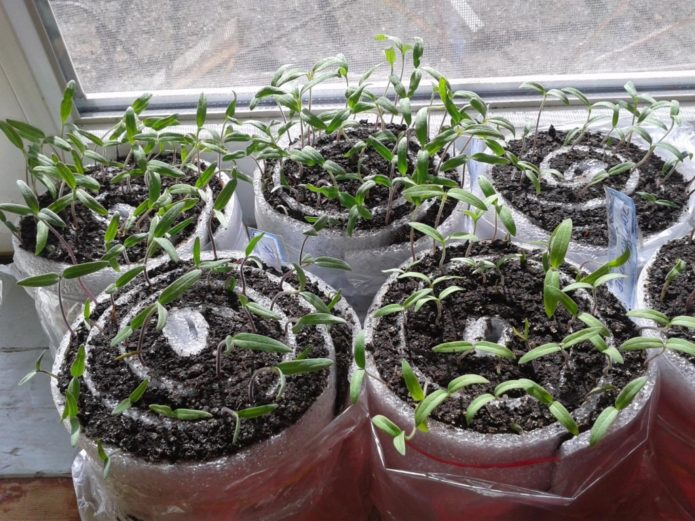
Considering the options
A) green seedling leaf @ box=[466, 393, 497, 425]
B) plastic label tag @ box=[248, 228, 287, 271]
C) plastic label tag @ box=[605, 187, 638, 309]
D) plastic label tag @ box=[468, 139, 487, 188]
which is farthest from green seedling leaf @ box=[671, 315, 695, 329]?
plastic label tag @ box=[248, 228, 287, 271]

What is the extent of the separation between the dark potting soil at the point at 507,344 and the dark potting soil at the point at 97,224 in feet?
1.46

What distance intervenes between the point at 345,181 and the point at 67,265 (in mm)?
533

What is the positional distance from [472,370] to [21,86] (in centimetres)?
107

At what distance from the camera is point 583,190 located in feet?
3.99

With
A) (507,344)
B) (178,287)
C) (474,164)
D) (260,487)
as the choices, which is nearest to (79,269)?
(178,287)

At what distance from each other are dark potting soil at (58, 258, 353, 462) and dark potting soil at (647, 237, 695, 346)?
49cm

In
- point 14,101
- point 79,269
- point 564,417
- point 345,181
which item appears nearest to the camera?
point 564,417

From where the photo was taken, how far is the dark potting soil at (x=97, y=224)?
1.17 meters

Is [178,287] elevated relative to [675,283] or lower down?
elevated

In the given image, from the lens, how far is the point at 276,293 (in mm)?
1057

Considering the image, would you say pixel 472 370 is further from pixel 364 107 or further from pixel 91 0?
pixel 91 0

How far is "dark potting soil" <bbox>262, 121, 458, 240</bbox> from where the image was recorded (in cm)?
117

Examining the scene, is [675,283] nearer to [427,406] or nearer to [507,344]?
[507,344]

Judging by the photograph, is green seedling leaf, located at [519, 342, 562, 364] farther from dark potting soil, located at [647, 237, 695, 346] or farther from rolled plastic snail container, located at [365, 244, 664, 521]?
dark potting soil, located at [647, 237, 695, 346]
